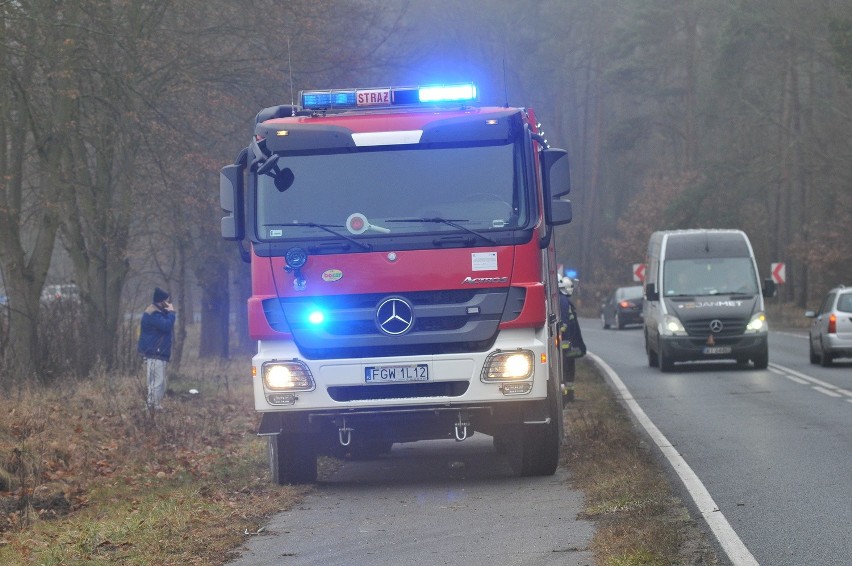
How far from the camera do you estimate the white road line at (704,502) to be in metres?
7.37

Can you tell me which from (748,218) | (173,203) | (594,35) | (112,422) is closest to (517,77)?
(594,35)

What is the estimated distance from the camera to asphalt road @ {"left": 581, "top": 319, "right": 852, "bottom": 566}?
8.13 meters

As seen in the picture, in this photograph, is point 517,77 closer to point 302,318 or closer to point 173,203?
point 173,203

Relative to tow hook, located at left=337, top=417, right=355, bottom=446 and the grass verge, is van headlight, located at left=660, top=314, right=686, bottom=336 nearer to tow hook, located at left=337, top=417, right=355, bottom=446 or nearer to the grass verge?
the grass verge

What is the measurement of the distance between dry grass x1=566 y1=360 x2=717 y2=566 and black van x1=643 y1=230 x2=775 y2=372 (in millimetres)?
9078

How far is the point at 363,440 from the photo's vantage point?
10.7 metres

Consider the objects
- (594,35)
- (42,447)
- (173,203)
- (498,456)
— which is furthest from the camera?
(594,35)

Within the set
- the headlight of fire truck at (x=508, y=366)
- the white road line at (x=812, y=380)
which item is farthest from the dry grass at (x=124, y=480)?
the white road line at (x=812, y=380)

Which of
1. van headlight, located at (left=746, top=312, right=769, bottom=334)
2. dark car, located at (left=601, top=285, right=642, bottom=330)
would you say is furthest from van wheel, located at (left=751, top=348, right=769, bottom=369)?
dark car, located at (left=601, top=285, right=642, bottom=330)

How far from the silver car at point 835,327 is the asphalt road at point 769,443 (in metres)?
0.44

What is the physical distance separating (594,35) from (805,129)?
18.6 m

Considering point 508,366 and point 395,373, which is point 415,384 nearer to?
point 395,373

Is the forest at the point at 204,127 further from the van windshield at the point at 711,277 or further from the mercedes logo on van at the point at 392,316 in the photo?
the van windshield at the point at 711,277

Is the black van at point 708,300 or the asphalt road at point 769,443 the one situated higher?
the black van at point 708,300
